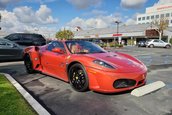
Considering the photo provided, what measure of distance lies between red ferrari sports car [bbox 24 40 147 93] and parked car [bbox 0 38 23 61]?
235 inches

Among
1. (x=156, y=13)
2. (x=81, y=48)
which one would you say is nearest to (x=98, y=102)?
(x=81, y=48)

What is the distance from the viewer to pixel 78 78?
549 centimetres

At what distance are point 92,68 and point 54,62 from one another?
1754 mm

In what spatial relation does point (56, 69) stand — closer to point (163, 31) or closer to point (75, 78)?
point (75, 78)

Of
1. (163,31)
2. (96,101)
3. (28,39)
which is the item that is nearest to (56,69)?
(96,101)

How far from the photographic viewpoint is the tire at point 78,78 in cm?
526

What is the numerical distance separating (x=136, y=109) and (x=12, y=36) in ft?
48.4

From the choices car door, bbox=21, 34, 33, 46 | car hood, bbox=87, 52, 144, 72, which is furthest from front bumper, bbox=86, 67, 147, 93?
car door, bbox=21, 34, 33, 46

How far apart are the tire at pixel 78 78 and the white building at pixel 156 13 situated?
3556 inches

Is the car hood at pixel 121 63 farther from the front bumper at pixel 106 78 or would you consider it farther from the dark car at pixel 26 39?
the dark car at pixel 26 39

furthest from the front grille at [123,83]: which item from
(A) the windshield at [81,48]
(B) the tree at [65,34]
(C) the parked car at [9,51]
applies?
(B) the tree at [65,34]

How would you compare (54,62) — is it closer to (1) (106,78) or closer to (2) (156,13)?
(1) (106,78)

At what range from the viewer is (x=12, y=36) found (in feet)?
56.3

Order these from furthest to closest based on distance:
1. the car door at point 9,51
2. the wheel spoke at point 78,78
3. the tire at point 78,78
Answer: the car door at point 9,51 < the wheel spoke at point 78,78 < the tire at point 78,78
